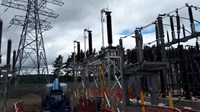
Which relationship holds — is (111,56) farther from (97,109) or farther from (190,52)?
(190,52)

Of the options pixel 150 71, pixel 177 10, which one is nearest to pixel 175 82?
pixel 177 10

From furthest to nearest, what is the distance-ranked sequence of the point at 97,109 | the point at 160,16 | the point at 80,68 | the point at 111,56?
the point at 80,68, the point at 160,16, the point at 97,109, the point at 111,56

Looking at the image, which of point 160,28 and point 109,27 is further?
point 160,28

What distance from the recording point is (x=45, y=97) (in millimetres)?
16781

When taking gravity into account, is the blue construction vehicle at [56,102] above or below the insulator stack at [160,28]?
below

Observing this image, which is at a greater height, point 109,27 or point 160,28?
point 160,28

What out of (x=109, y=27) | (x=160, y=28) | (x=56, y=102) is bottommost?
(x=56, y=102)

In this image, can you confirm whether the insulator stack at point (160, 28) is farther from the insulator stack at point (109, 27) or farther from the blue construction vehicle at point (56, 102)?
the blue construction vehicle at point (56, 102)

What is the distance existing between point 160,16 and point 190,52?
7.54 m

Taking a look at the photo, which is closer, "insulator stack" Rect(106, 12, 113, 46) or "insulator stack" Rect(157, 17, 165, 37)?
"insulator stack" Rect(106, 12, 113, 46)

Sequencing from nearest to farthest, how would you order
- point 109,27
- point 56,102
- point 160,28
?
1. point 109,27
2. point 56,102
3. point 160,28

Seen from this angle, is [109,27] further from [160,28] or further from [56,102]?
[56,102]

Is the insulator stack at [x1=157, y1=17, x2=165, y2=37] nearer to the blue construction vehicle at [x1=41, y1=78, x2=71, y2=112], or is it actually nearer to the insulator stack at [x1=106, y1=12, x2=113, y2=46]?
the insulator stack at [x1=106, y1=12, x2=113, y2=46]

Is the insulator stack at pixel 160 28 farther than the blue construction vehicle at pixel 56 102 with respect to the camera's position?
Yes
